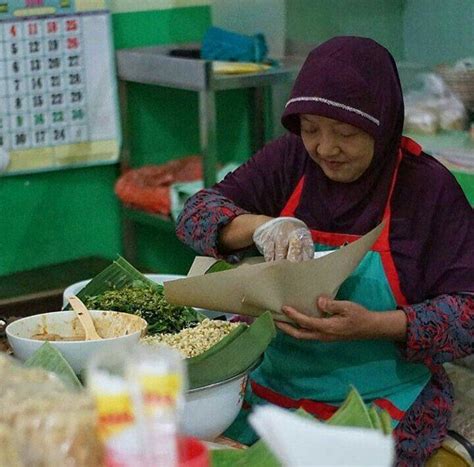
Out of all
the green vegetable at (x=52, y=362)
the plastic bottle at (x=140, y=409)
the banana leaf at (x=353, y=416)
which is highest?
the plastic bottle at (x=140, y=409)

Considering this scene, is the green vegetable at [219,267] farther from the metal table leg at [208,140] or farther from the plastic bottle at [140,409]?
the metal table leg at [208,140]

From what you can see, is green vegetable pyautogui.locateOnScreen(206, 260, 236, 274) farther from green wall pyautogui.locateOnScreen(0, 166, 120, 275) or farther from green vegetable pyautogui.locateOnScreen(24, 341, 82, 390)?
green wall pyautogui.locateOnScreen(0, 166, 120, 275)

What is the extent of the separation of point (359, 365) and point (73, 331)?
0.60 m

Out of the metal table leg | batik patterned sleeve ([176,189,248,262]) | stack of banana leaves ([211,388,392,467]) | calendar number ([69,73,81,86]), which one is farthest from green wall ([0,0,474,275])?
stack of banana leaves ([211,388,392,467])

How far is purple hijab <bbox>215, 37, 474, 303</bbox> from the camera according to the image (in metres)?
1.94

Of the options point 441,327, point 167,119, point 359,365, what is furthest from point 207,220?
point 167,119

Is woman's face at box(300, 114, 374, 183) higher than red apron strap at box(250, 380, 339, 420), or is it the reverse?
woman's face at box(300, 114, 374, 183)

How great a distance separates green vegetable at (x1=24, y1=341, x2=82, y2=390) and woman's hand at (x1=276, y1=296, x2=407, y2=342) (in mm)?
438

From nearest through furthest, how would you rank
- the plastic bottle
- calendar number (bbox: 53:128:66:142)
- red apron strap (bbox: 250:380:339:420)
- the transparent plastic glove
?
the plastic bottle
the transparent plastic glove
red apron strap (bbox: 250:380:339:420)
calendar number (bbox: 53:128:66:142)

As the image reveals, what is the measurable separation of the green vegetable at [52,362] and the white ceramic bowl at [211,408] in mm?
170

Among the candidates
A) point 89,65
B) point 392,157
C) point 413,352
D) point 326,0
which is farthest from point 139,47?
point 413,352

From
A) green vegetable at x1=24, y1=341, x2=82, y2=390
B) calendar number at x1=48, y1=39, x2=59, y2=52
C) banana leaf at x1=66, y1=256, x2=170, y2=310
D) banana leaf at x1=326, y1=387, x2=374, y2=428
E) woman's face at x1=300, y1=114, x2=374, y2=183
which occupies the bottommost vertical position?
banana leaf at x1=66, y1=256, x2=170, y2=310

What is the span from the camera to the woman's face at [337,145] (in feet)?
6.48

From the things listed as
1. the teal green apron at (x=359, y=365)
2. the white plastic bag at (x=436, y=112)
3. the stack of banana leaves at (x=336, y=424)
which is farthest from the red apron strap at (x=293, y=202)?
the white plastic bag at (x=436, y=112)
